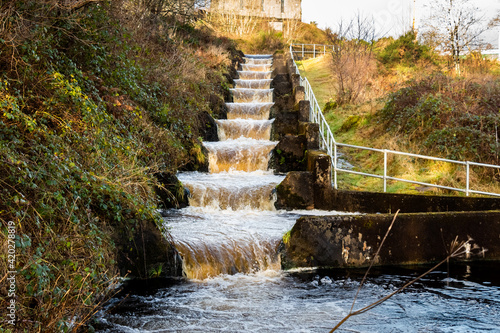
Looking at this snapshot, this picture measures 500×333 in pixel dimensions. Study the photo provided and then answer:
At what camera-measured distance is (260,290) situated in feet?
21.4

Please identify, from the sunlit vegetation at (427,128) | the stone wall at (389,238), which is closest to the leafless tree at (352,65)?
the sunlit vegetation at (427,128)

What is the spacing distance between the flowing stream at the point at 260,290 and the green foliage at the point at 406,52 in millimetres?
15718

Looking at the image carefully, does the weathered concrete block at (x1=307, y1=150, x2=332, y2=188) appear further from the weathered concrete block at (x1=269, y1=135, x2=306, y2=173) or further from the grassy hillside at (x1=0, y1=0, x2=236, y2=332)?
the grassy hillside at (x1=0, y1=0, x2=236, y2=332)

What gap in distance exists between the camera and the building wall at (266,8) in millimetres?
40094

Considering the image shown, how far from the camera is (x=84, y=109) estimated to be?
745 centimetres

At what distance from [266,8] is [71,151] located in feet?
124

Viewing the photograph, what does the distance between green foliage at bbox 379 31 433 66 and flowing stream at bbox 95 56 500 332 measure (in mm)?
15718

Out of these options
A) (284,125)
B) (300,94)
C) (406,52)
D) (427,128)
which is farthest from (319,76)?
(427,128)

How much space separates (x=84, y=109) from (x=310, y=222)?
4.32 m

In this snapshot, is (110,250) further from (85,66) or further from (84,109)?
(85,66)

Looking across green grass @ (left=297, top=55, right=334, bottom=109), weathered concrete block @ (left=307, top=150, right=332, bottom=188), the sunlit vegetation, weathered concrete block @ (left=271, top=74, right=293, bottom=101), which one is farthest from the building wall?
weathered concrete block @ (left=307, top=150, right=332, bottom=188)

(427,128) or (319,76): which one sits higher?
(319,76)

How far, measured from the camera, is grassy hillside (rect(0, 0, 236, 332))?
440 cm

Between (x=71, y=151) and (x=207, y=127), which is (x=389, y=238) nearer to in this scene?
(x=71, y=151)
